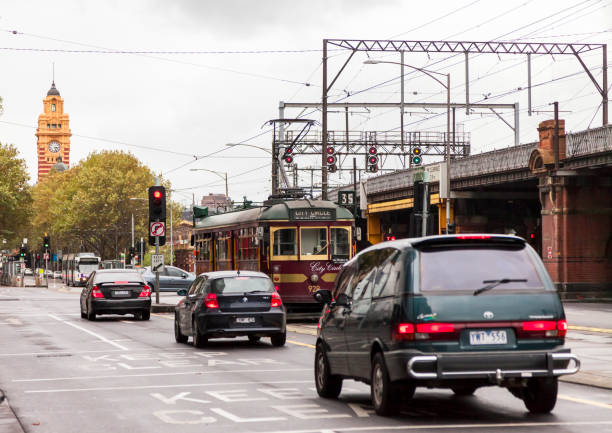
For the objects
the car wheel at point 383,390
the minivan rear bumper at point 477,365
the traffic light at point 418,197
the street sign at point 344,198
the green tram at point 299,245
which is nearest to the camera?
the minivan rear bumper at point 477,365

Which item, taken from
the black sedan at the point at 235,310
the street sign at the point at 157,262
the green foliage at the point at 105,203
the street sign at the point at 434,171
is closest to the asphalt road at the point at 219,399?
the black sedan at the point at 235,310

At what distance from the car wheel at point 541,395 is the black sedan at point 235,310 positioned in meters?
9.83

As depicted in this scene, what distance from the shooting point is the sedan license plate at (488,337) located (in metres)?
10.1

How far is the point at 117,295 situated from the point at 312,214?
20.3 feet

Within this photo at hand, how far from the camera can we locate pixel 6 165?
85125 mm

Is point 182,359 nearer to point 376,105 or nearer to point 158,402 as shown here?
point 158,402

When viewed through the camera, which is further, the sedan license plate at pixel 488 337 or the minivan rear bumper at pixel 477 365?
the sedan license plate at pixel 488 337

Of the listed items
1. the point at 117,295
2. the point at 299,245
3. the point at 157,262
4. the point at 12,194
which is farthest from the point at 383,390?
the point at 12,194

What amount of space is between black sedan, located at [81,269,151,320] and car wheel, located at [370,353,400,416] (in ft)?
69.4

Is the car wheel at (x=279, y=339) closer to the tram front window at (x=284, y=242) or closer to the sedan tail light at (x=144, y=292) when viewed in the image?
the tram front window at (x=284, y=242)

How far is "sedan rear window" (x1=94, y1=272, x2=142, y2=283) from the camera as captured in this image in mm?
31594

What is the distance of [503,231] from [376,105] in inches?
701

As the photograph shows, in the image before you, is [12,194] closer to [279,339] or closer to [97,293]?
[97,293]

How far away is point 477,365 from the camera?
9.94m
